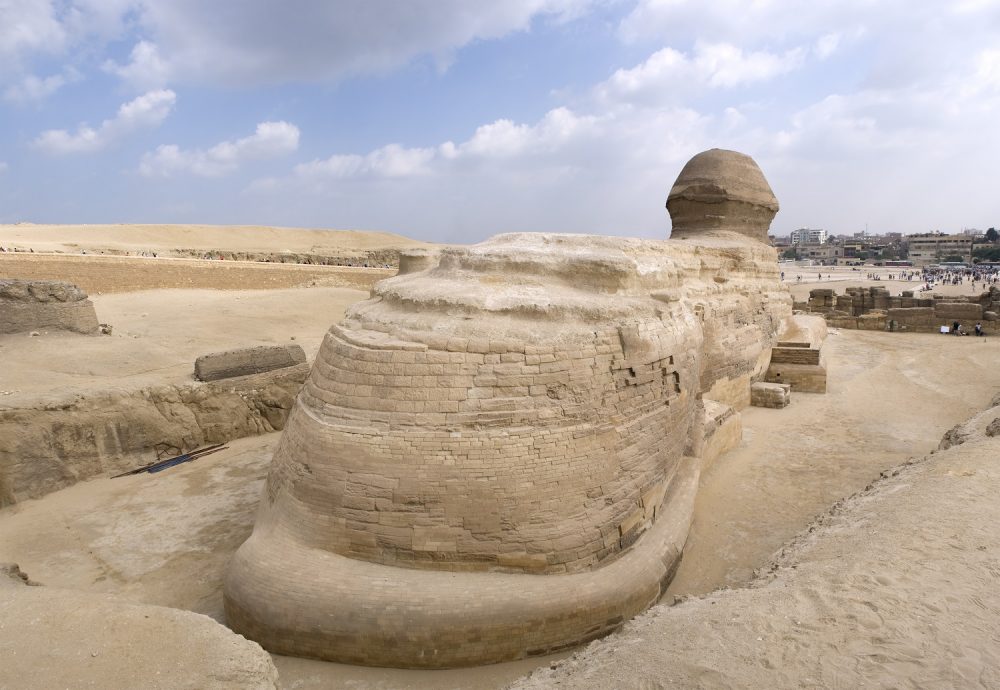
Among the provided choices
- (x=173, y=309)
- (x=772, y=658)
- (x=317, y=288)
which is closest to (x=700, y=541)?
(x=772, y=658)

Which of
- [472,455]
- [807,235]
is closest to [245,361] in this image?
[472,455]

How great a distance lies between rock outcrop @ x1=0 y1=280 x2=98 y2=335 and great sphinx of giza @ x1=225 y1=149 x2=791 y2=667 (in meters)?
8.64

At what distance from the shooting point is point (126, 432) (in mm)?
7355

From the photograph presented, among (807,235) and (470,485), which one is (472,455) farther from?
(807,235)

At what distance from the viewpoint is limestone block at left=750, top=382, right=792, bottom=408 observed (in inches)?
384

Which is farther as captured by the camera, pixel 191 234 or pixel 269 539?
pixel 191 234

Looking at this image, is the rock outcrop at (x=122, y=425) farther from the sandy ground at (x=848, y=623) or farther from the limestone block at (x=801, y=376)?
the limestone block at (x=801, y=376)

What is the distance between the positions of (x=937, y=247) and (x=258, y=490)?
3686 inches

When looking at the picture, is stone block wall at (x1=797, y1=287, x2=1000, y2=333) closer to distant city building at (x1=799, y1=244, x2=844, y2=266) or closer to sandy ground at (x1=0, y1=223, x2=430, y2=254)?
sandy ground at (x1=0, y1=223, x2=430, y2=254)

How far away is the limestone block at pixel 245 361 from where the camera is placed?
8516 mm

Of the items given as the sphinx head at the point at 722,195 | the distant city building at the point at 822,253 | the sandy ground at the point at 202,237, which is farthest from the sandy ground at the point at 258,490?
the distant city building at the point at 822,253

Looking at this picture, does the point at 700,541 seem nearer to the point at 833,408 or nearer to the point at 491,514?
the point at 491,514

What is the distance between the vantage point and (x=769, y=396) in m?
9.79

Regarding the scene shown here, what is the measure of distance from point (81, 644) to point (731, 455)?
23.5 ft
